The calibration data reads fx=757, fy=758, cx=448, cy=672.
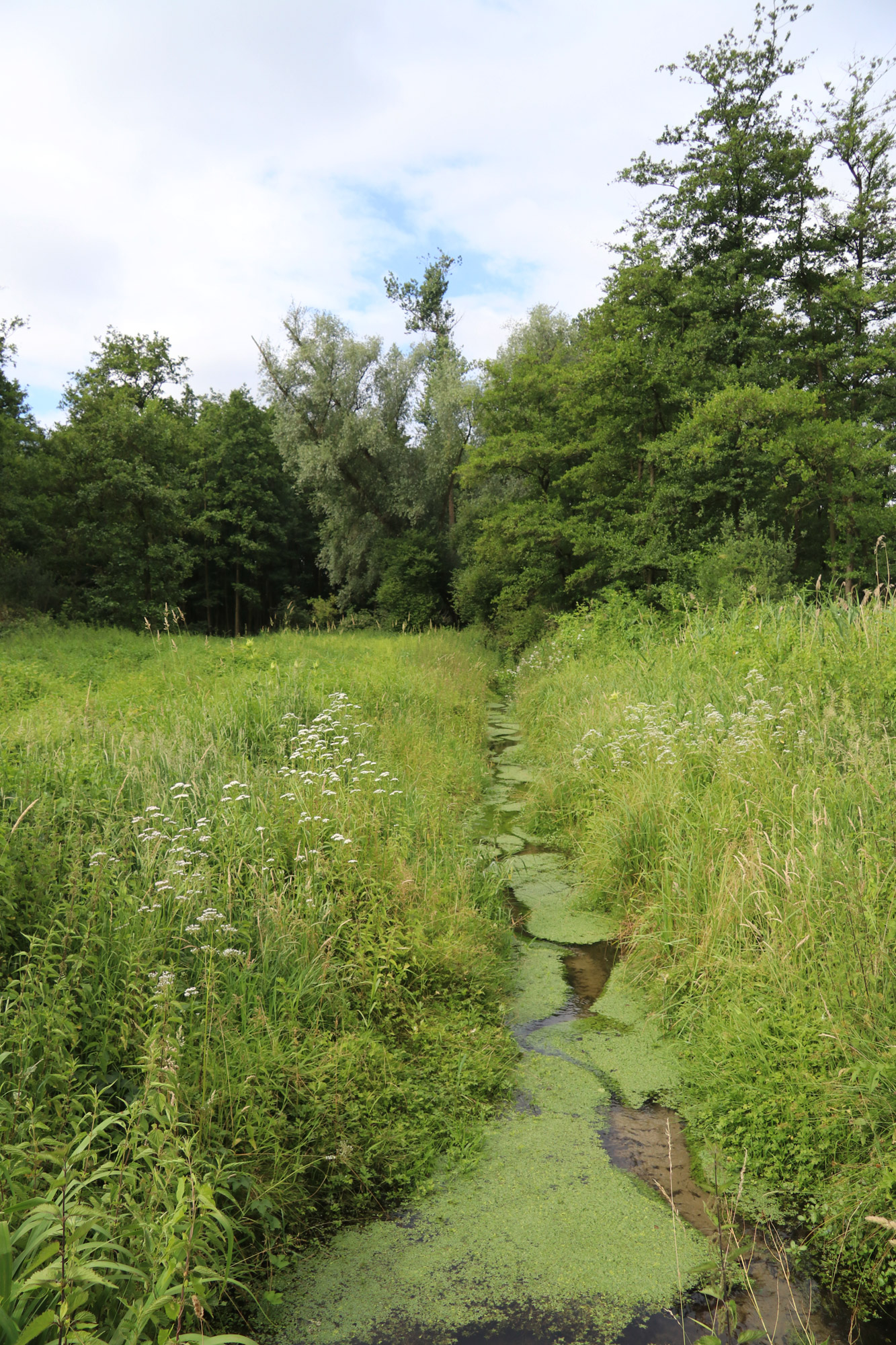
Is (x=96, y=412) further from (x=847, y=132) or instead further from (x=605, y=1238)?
(x=605, y=1238)

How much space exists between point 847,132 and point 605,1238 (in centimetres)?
2415

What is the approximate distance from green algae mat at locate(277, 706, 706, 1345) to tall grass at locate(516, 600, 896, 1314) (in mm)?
403

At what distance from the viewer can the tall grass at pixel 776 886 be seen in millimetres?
2498

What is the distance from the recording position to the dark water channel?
2.06 m

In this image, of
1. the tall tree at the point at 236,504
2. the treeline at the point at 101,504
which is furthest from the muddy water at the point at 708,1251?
the tall tree at the point at 236,504

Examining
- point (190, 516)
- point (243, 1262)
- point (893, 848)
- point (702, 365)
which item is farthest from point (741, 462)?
point (190, 516)

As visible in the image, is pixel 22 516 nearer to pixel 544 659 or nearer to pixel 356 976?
pixel 544 659

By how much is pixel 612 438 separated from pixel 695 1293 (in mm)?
15695

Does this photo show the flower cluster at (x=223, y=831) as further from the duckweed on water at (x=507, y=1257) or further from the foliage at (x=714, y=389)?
the foliage at (x=714, y=389)

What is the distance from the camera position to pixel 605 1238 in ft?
7.84

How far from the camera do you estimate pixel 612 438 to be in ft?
52.7

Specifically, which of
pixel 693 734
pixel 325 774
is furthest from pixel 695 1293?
pixel 693 734

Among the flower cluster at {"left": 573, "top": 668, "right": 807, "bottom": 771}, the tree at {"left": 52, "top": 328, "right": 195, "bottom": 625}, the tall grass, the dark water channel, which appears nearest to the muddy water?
the dark water channel

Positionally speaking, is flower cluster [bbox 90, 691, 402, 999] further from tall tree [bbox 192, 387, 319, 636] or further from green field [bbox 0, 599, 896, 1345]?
tall tree [bbox 192, 387, 319, 636]
